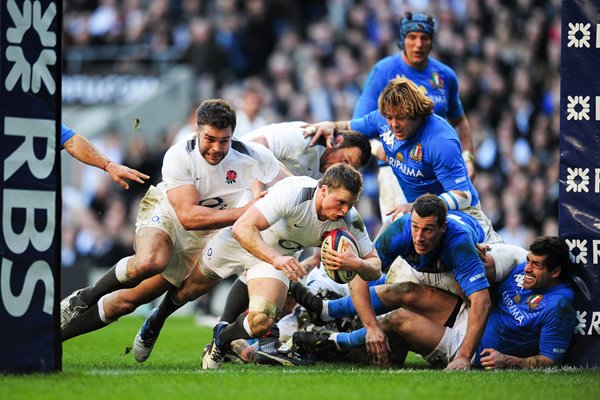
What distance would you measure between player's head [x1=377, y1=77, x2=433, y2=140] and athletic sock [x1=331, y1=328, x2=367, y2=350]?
5.60 feet

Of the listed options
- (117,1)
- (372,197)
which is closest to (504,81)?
(372,197)

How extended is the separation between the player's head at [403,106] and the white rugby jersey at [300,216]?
94 cm

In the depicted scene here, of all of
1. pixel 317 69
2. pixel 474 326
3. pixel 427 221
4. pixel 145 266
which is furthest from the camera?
pixel 317 69

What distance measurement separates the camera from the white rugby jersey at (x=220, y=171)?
9.06m

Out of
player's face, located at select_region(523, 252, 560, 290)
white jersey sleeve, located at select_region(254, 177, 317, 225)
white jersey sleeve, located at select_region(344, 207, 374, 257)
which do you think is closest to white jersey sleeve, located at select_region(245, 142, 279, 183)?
white jersey sleeve, located at select_region(254, 177, 317, 225)

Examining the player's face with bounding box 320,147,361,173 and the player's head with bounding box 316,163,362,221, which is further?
the player's face with bounding box 320,147,361,173

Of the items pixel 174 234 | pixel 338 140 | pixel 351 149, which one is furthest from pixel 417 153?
pixel 174 234

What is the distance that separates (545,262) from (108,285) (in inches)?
141

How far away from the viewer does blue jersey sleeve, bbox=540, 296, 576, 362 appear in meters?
8.70

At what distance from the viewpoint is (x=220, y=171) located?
30.1ft

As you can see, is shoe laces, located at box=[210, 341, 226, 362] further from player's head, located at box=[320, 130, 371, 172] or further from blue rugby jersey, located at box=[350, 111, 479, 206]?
blue rugby jersey, located at box=[350, 111, 479, 206]

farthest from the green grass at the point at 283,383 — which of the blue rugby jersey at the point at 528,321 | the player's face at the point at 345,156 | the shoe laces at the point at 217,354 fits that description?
the player's face at the point at 345,156

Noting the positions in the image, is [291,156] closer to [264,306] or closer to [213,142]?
[213,142]

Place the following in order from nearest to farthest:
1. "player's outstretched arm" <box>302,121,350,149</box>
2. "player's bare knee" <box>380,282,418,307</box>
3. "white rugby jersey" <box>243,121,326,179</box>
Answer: "player's bare knee" <box>380,282,418,307</box>
"player's outstretched arm" <box>302,121,350,149</box>
"white rugby jersey" <box>243,121,326,179</box>
